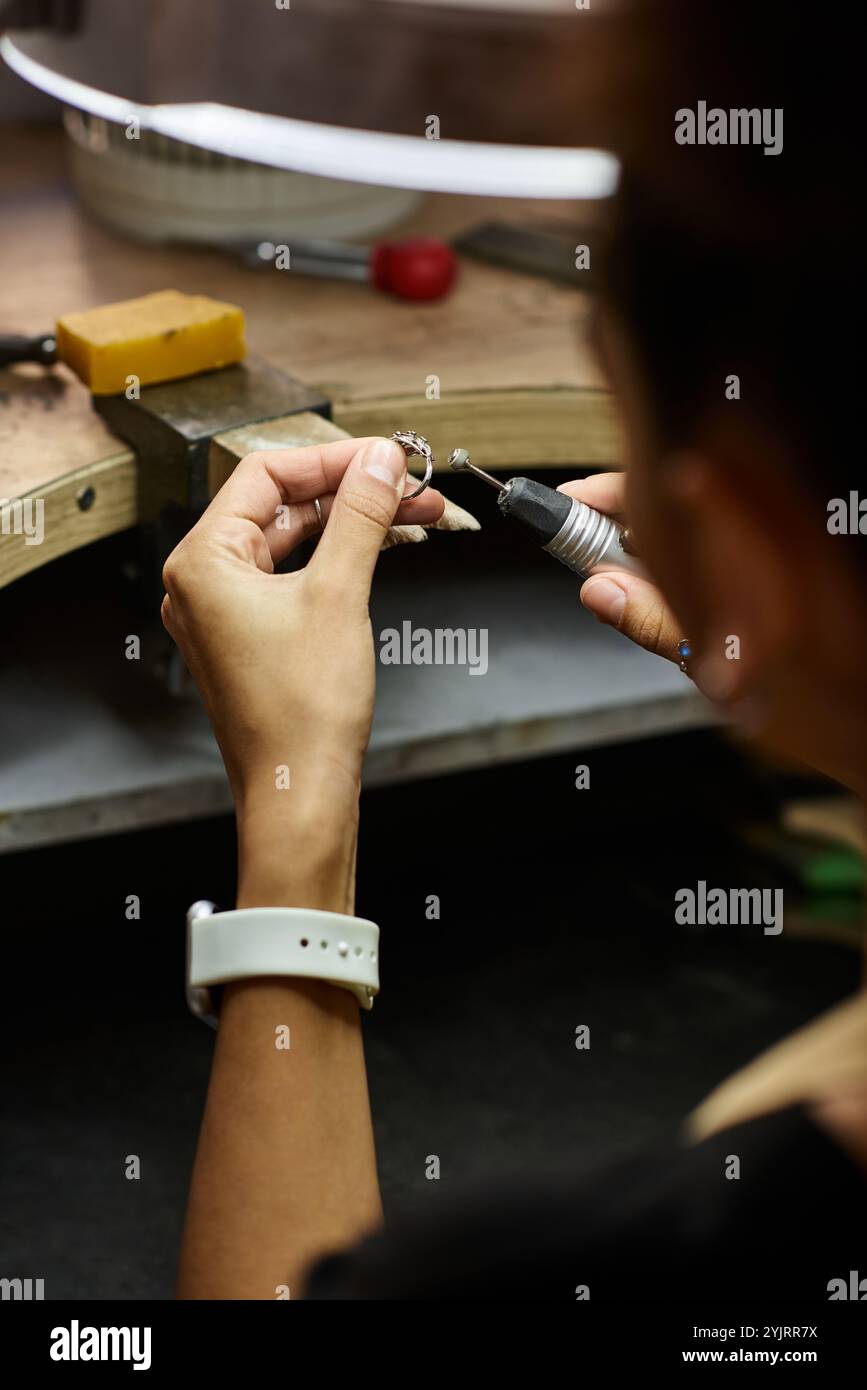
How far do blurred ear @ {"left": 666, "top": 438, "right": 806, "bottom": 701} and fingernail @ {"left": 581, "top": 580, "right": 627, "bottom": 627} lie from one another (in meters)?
0.38

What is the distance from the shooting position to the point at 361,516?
2.29 ft

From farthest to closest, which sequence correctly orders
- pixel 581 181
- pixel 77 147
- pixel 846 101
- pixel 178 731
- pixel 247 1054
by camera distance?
pixel 77 147
pixel 178 731
pixel 581 181
pixel 247 1054
pixel 846 101

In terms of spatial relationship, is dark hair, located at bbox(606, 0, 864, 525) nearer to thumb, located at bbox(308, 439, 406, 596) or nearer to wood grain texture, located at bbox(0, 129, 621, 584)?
thumb, located at bbox(308, 439, 406, 596)

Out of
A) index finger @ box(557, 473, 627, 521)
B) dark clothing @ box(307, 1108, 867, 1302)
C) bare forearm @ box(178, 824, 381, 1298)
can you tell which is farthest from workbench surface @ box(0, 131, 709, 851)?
dark clothing @ box(307, 1108, 867, 1302)

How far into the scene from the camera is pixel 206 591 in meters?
0.68

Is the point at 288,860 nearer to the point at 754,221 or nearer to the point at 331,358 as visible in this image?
the point at 754,221

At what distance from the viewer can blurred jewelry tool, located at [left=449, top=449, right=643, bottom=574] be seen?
76 centimetres

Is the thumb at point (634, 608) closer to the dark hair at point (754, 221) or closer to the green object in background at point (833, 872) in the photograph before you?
the dark hair at point (754, 221)

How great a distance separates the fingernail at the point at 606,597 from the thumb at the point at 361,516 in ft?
0.42

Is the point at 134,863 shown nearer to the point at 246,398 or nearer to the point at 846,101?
the point at 246,398

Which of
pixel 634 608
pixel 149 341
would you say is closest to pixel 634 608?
pixel 634 608

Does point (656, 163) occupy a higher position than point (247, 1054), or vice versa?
point (656, 163)

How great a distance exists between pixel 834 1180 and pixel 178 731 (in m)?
0.73
